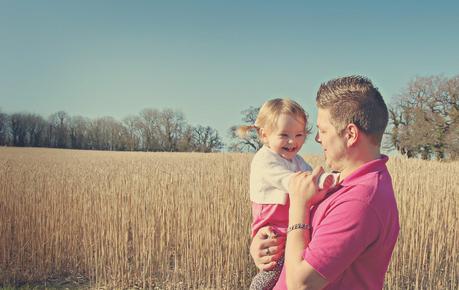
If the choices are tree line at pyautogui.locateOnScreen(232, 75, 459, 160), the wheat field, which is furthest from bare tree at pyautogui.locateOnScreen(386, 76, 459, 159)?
the wheat field

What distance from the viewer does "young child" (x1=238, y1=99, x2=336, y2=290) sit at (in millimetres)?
1896

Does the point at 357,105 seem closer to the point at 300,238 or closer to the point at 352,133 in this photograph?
the point at 352,133

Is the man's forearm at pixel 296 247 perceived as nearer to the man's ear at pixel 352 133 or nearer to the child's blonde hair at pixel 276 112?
the man's ear at pixel 352 133

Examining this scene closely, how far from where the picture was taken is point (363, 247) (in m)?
1.24

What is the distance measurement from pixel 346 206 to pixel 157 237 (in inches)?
164

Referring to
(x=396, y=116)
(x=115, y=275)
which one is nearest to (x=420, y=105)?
(x=396, y=116)

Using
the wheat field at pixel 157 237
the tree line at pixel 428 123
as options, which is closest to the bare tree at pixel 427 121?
the tree line at pixel 428 123

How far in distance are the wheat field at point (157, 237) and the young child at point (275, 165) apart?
2673mm

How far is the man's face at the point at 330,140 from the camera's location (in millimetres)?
1336

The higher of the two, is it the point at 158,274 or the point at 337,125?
the point at 337,125

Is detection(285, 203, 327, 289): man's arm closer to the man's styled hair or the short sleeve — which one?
the short sleeve

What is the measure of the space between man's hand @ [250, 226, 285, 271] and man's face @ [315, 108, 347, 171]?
50cm

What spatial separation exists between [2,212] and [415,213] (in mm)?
4857

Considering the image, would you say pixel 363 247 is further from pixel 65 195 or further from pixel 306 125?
pixel 65 195
